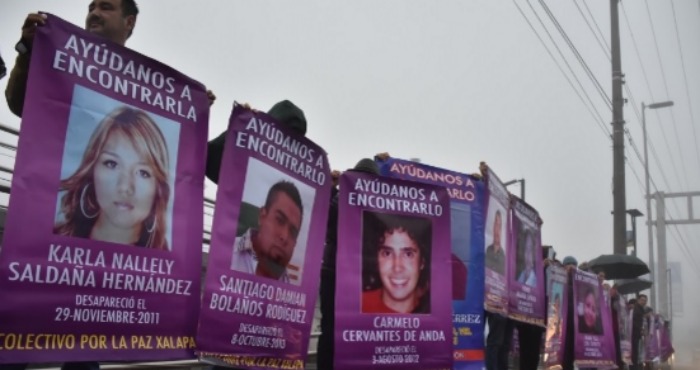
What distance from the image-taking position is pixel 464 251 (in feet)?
18.6

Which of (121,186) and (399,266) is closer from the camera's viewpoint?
(121,186)

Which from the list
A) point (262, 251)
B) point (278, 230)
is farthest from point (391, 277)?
point (262, 251)

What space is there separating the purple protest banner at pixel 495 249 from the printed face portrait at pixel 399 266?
4.65 feet

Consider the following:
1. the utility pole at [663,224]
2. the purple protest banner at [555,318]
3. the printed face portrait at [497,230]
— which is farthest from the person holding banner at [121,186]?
the utility pole at [663,224]

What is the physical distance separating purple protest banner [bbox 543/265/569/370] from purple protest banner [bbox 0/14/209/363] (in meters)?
5.50

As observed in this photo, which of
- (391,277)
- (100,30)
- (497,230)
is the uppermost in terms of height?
(100,30)

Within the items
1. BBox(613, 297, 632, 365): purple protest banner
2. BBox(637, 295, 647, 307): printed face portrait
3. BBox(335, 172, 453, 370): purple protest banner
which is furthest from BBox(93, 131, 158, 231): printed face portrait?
BBox(637, 295, 647, 307): printed face portrait

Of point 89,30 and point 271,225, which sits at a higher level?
point 89,30

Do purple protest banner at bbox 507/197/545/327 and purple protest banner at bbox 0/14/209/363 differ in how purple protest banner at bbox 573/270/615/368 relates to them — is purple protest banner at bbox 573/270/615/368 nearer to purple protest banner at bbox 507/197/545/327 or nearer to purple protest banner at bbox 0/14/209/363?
purple protest banner at bbox 507/197/545/327

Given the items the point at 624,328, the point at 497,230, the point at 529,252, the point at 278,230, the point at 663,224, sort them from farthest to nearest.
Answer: the point at 663,224
the point at 624,328
the point at 529,252
the point at 497,230
the point at 278,230

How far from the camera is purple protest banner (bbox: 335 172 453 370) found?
4.18 m

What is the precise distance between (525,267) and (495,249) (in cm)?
97

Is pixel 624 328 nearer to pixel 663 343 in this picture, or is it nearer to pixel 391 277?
pixel 391 277

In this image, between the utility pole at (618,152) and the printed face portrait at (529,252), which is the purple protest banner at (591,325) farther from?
the utility pole at (618,152)
